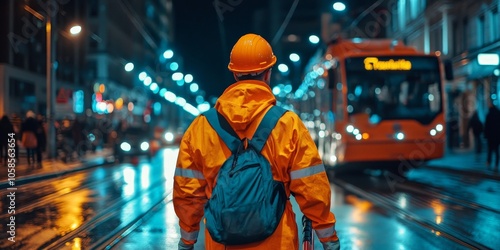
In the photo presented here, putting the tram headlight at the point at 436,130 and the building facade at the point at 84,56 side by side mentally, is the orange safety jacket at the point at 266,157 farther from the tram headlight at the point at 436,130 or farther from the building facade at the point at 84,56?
the building facade at the point at 84,56

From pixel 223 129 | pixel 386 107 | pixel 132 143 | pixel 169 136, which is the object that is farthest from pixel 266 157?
pixel 169 136

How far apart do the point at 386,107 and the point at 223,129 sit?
15017mm

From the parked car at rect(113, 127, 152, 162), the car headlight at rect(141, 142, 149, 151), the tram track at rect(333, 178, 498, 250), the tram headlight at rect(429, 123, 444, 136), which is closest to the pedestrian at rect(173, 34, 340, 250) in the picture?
the tram track at rect(333, 178, 498, 250)

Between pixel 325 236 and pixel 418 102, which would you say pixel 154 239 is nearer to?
pixel 325 236

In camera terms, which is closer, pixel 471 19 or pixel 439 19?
pixel 471 19

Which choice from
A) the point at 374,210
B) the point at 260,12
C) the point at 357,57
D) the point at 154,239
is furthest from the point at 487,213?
the point at 260,12

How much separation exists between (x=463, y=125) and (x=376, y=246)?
2993 centimetres

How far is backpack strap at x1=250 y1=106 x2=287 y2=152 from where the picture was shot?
9.86 ft

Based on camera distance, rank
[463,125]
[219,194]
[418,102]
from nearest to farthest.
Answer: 1. [219,194]
2. [418,102]
3. [463,125]

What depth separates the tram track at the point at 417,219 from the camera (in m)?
8.49

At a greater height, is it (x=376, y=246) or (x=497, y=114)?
(x=497, y=114)

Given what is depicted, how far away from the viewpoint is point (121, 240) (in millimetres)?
8695

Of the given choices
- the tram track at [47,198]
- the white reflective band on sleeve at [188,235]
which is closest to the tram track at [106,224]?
the tram track at [47,198]

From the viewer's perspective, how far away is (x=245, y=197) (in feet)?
9.38
